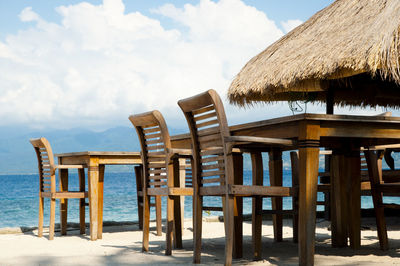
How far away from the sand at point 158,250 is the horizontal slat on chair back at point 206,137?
0.64 metres

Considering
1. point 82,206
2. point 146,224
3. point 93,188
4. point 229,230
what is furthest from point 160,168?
point 82,206

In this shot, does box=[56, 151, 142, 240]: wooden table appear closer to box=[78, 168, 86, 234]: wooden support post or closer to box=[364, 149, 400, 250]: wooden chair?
box=[78, 168, 86, 234]: wooden support post

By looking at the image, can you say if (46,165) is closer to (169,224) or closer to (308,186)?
(169,224)

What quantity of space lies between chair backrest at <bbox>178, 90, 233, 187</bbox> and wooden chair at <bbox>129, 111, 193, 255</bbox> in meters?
0.47

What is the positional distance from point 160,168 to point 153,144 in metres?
0.24

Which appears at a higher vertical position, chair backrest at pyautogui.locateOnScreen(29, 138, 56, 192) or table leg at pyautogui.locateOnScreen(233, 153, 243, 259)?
chair backrest at pyautogui.locateOnScreen(29, 138, 56, 192)

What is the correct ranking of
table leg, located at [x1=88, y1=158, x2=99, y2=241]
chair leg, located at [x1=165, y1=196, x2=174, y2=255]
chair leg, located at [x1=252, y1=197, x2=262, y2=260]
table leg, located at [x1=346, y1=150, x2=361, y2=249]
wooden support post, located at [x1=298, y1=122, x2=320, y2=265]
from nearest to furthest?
wooden support post, located at [x1=298, y1=122, x2=320, y2=265] < chair leg, located at [x1=252, y1=197, x2=262, y2=260] < chair leg, located at [x1=165, y1=196, x2=174, y2=255] < table leg, located at [x1=346, y1=150, x2=361, y2=249] < table leg, located at [x1=88, y1=158, x2=99, y2=241]

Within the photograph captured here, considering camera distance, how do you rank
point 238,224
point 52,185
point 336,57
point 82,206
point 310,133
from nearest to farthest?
point 310,133 < point 238,224 < point 336,57 < point 52,185 < point 82,206

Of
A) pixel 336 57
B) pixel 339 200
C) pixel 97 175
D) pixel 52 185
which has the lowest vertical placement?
pixel 339 200

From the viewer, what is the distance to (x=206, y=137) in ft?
13.0

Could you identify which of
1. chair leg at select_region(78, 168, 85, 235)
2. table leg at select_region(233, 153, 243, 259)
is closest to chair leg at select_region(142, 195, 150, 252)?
table leg at select_region(233, 153, 243, 259)

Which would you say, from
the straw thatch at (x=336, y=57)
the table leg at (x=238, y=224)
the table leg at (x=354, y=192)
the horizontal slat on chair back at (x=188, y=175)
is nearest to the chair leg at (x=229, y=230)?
the table leg at (x=238, y=224)

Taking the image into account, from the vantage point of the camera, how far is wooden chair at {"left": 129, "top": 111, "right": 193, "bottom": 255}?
4.59 metres

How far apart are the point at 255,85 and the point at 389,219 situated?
8.92 feet
